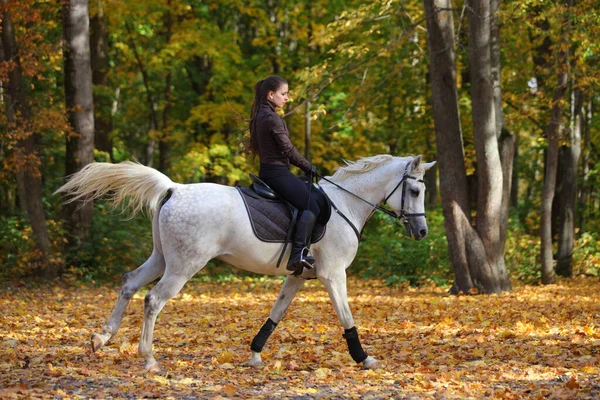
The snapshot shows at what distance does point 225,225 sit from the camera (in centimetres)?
764

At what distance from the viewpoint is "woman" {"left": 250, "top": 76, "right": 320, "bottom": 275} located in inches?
305

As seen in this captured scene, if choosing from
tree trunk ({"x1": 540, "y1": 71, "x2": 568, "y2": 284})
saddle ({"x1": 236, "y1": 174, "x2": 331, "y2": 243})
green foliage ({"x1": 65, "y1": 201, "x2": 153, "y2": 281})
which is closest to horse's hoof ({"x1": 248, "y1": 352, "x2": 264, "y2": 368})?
saddle ({"x1": 236, "y1": 174, "x2": 331, "y2": 243})

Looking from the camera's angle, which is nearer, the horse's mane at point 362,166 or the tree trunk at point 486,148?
the horse's mane at point 362,166

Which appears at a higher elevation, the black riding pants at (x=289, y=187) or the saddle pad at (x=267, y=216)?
the black riding pants at (x=289, y=187)

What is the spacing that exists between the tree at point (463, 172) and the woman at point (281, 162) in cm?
785

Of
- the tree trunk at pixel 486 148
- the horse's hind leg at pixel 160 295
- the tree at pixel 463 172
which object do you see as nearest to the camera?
the horse's hind leg at pixel 160 295

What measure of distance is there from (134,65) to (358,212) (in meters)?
21.0

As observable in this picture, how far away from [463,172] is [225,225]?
860cm

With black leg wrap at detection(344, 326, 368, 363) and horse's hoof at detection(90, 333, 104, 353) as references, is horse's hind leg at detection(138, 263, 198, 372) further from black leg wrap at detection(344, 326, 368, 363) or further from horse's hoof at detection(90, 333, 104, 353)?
black leg wrap at detection(344, 326, 368, 363)

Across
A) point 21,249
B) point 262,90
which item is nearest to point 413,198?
point 262,90

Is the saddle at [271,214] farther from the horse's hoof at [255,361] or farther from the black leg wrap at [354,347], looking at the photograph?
the horse's hoof at [255,361]

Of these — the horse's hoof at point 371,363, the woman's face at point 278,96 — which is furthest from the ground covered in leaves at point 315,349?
the woman's face at point 278,96

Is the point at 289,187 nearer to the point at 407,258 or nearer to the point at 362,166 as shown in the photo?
the point at 362,166

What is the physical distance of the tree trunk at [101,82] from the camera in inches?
928
